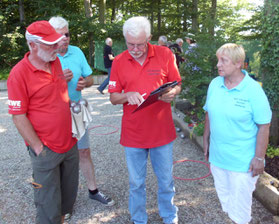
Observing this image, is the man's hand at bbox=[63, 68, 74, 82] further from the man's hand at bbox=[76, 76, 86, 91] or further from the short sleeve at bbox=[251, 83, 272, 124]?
the short sleeve at bbox=[251, 83, 272, 124]

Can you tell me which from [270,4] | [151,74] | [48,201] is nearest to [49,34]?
[151,74]

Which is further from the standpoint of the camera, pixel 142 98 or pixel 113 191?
pixel 113 191

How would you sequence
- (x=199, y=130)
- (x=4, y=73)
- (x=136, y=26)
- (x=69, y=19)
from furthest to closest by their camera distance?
(x=69, y=19) < (x=4, y=73) < (x=199, y=130) < (x=136, y=26)

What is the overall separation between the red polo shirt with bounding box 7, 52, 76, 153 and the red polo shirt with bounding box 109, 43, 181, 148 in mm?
499

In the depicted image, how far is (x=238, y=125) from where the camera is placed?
6.69 ft

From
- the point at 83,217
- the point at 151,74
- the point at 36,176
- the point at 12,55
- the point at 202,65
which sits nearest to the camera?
the point at 36,176

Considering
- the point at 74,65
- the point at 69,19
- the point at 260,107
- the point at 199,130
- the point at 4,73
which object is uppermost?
the point at 69,19

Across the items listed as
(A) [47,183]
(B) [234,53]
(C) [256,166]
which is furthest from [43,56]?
(C) [256,166]

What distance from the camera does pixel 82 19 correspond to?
15.8 metres

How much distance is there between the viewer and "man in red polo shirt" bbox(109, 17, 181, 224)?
2207 millimetres

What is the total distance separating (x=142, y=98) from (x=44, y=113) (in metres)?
0.82

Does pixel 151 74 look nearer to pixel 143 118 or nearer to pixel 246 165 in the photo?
pixel 143 118

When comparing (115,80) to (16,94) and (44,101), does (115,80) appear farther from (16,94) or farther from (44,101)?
(16,94)

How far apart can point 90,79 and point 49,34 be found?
3.37 ft
